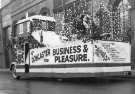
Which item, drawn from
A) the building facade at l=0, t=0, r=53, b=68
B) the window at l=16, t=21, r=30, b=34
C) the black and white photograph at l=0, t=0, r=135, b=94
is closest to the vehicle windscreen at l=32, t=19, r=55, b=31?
the black and white photograph at l=0, t=0, r=135, b=94

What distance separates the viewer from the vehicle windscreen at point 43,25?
1464 centimetres

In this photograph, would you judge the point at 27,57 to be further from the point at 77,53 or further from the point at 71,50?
the point at 77,53

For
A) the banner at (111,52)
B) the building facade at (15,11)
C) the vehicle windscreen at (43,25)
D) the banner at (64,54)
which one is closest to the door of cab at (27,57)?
the banner at (64,54)

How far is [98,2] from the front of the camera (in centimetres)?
2067

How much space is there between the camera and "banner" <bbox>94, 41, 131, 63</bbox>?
10672mm

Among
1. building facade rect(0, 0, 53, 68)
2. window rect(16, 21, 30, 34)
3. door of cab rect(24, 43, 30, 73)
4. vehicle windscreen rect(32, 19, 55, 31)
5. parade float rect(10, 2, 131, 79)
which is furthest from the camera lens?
building facade rect(0, 0, 53, 68)

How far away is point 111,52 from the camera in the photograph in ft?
36.4

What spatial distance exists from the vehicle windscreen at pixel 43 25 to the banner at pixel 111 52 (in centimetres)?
498

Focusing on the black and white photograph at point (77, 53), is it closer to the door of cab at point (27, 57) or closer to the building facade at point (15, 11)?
the door of cab at point (27, 57)

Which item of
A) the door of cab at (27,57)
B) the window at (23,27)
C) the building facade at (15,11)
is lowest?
the door of cab at (27,57)

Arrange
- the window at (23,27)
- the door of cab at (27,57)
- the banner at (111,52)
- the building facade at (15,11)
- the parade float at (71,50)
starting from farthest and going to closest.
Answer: the building facade at (15,11)
the window at (23,27)
the door of cab at (27,57)
the parade float at (71,50)
the banner at (111,52)

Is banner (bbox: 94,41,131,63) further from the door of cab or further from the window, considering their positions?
the window

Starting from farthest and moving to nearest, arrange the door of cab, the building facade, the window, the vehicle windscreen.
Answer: the building facade
the window
the vehicle windscreen
the door of cab

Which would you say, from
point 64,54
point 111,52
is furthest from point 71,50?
point 111,52
